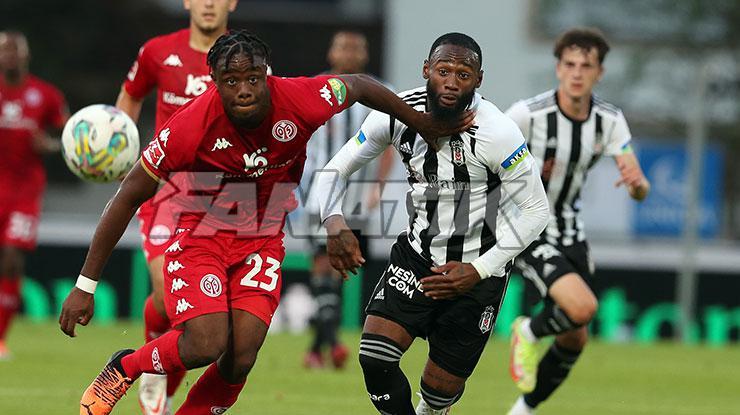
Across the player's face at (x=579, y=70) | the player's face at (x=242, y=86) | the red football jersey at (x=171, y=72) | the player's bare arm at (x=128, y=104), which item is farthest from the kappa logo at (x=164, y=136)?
the player's face at (x=579, y=70)

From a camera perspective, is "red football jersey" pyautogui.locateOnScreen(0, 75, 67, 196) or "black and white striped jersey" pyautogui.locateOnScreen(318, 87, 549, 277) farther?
"red football jersey" pyautogui.locateOnScreen(0, 75, 67, 196)

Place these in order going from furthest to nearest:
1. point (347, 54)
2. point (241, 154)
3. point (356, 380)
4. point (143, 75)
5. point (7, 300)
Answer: point (7, 300), point (347, 54), point (356, 380), point (143, 75), point (241, 154)

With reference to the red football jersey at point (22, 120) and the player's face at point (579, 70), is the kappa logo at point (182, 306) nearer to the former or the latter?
the player's face at point (579, 70)

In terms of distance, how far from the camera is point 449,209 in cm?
655

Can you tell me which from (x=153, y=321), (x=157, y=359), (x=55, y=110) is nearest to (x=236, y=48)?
(x=157, y=359)

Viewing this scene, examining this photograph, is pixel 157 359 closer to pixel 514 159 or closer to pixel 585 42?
pixel 514 159

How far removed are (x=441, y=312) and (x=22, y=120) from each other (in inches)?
261

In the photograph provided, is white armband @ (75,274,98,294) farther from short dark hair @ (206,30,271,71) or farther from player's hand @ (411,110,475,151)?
player's hand @ (411,110,475,151)

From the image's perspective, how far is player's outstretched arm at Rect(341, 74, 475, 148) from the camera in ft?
20.6

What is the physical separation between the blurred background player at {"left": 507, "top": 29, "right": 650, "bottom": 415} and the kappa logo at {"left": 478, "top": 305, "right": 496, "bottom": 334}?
174 cm

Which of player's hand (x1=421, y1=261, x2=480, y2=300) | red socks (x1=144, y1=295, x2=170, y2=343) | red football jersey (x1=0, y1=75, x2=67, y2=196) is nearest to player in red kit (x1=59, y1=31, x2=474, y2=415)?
player's hand (x1=421, y1=261, x2=480, y2=300)

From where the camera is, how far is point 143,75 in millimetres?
7809

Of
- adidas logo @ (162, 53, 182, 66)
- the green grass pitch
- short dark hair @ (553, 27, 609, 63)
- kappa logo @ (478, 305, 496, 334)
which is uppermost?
short dark hair @ (553, 27, 609, 63)

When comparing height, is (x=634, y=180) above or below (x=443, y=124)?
below
